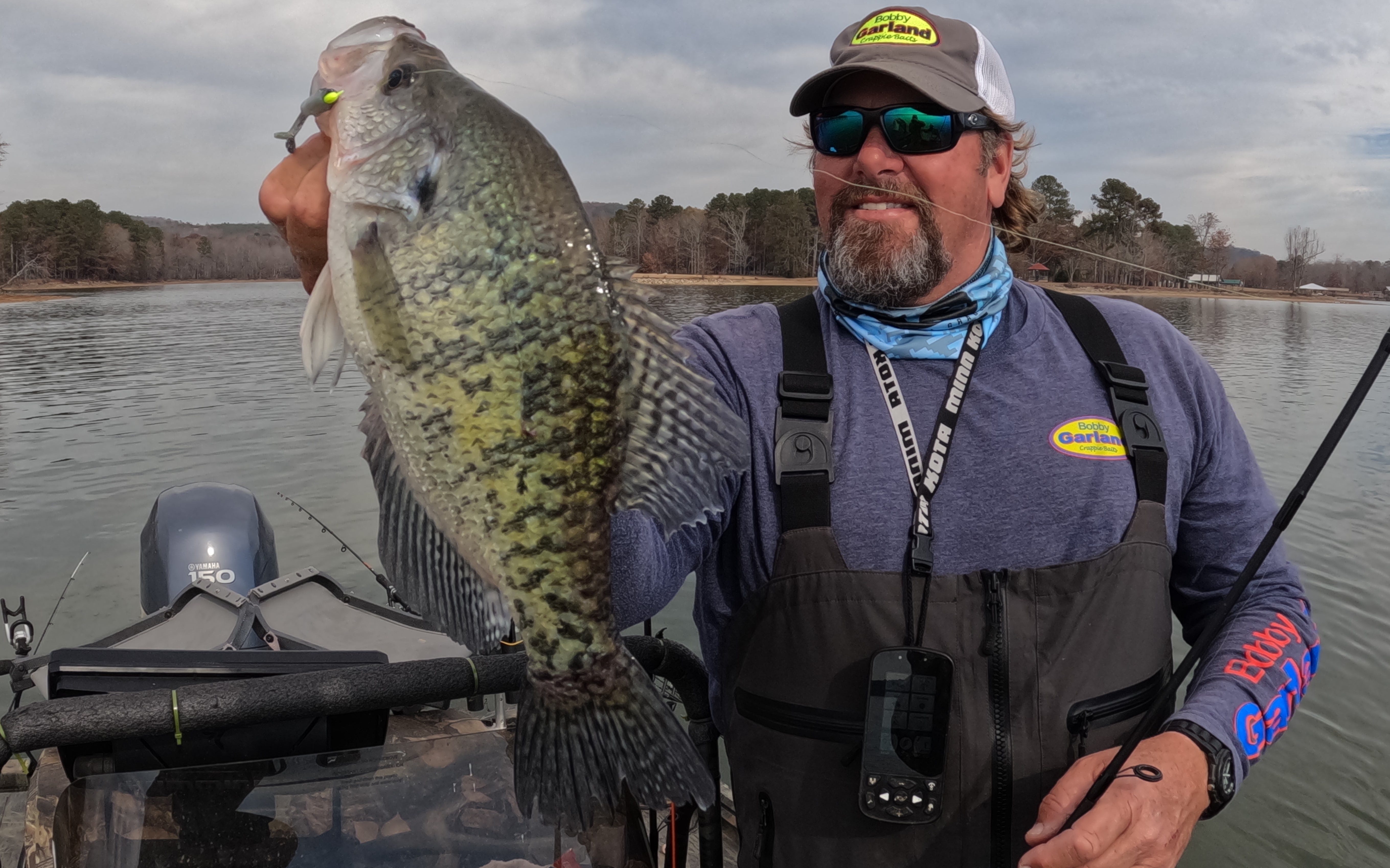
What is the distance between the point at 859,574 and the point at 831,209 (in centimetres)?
100

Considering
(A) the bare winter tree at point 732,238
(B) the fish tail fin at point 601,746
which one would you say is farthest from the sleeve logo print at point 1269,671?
(A) the bare winter tree at point 732,238

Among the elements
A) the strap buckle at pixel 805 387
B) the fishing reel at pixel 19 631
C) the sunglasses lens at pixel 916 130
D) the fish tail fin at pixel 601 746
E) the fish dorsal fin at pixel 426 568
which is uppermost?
the sunglasses lens at pixel 916 130

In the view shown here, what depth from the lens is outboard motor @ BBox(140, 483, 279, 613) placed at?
4215mm

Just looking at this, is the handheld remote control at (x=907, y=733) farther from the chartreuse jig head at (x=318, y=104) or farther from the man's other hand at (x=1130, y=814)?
the chartreuse jig head at (x=318, y=104)

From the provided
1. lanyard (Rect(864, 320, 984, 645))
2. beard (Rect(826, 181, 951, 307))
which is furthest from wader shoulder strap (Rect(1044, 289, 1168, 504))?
beard (Rect(826, 181, 951, 307))

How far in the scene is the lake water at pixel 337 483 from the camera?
258 inches

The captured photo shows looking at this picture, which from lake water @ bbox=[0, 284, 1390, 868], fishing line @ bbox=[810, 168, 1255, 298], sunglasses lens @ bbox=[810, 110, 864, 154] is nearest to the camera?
fishing line @ bbox=[810, 168, 1255, 298]

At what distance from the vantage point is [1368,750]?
22.9 ft

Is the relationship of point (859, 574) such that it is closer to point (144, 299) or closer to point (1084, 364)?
point (1084, 364)

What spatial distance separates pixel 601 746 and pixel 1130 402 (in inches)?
57.2

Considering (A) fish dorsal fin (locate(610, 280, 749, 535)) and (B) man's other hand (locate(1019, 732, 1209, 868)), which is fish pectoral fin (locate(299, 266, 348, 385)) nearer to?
(A) fish dorsal fin (locate(610, 280, 749, 535))

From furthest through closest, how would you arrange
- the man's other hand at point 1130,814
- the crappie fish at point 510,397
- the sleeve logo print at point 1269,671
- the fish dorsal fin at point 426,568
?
1. the sleeve logo print at point 1269,671
2. the man's other hand at point 1130,814
3. the fish dorsal fin at point 426,568
4. the crappie fish at point 510,397

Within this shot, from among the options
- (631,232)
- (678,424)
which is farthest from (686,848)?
(631,232)

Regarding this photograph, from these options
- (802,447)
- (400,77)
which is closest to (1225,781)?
(802,447)
